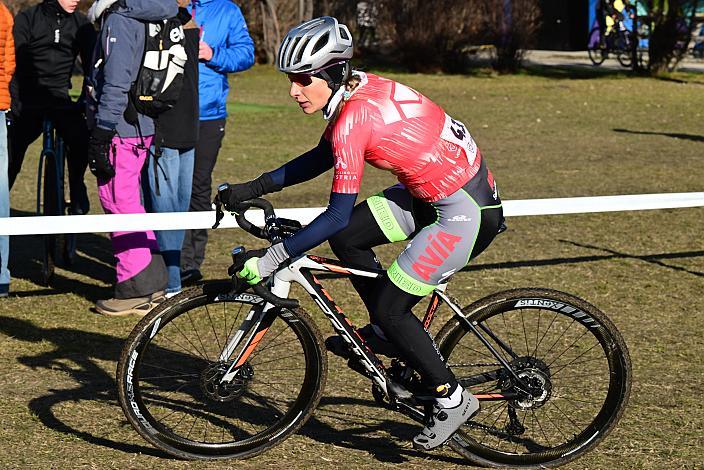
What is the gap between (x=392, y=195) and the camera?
545 centimetres

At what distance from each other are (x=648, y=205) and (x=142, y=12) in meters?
3.59

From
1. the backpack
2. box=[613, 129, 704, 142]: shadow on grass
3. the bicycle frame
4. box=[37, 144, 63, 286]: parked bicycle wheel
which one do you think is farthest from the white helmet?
box=[613, 129, 704, 142]: shadow on grass

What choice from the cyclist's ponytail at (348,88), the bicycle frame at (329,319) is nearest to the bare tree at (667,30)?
the bicycle frame at (329,319)

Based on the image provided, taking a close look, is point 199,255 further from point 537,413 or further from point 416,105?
point 416,105

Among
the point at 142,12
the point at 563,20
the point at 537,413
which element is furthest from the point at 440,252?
the point at 563,20

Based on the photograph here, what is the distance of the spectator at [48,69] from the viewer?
8891 mm

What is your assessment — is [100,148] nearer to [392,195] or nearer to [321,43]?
[392,195]

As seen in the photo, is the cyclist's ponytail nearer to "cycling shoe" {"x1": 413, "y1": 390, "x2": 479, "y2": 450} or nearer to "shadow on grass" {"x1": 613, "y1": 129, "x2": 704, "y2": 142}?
"cycling shoe" {"x1": 413, "y1": 390, "x2": 479, "y2": 450}

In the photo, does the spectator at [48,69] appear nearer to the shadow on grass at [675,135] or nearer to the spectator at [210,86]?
the spectator at [210,86]

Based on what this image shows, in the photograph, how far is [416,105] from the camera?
496 centimetres

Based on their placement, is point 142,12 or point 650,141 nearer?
point 142,12

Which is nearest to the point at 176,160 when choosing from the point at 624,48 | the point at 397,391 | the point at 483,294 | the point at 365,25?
the point at 483,294

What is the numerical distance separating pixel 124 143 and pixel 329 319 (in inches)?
121

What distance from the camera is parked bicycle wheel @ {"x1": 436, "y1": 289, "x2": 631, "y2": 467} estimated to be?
17.3 feet
